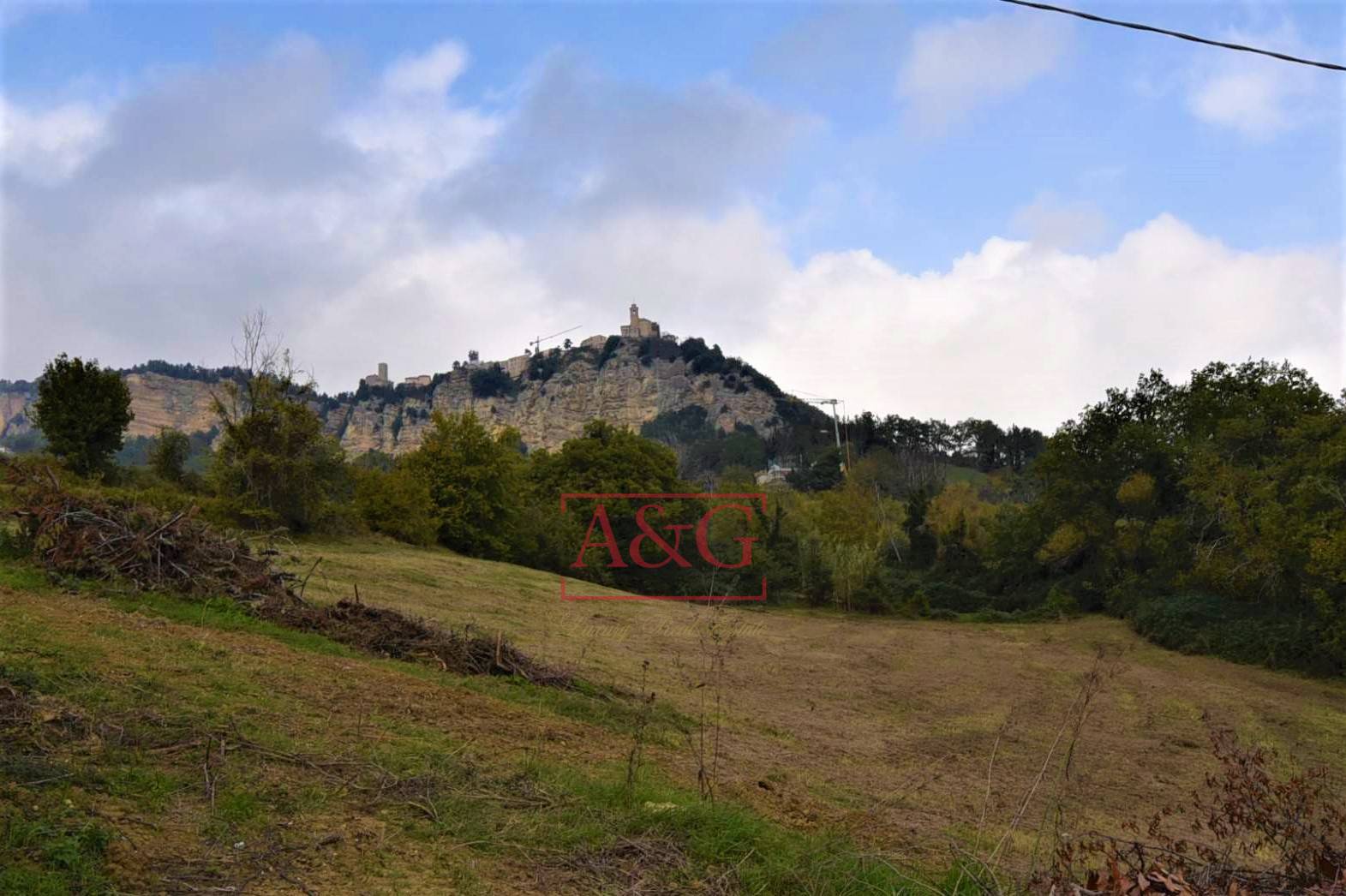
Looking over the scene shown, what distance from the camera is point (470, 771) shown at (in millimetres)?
5578

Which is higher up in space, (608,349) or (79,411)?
(608,349)

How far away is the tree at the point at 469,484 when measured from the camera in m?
34.0

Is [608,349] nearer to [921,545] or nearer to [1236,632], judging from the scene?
[921,545]

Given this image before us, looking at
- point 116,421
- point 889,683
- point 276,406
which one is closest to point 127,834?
point 889,683

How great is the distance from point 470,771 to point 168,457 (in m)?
28.7

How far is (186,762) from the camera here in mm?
4879

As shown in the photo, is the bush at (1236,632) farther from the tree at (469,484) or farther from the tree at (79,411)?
the tree at (79,411)

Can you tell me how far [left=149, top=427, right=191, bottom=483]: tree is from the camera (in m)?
29.8

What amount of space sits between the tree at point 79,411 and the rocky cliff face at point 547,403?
391ft

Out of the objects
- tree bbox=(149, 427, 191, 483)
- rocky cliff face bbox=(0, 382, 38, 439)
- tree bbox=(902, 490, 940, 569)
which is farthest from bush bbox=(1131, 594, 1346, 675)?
rocky cliff face bbox=(0, 382, 38, 439)

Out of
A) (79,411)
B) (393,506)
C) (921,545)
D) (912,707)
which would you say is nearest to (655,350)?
(921,545)

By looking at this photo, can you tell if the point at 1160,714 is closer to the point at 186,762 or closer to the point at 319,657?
the point at 319,657

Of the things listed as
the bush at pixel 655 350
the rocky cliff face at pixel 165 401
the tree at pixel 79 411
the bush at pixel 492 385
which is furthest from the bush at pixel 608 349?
the tree at pixel 79 411

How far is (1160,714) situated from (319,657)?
530 inches
